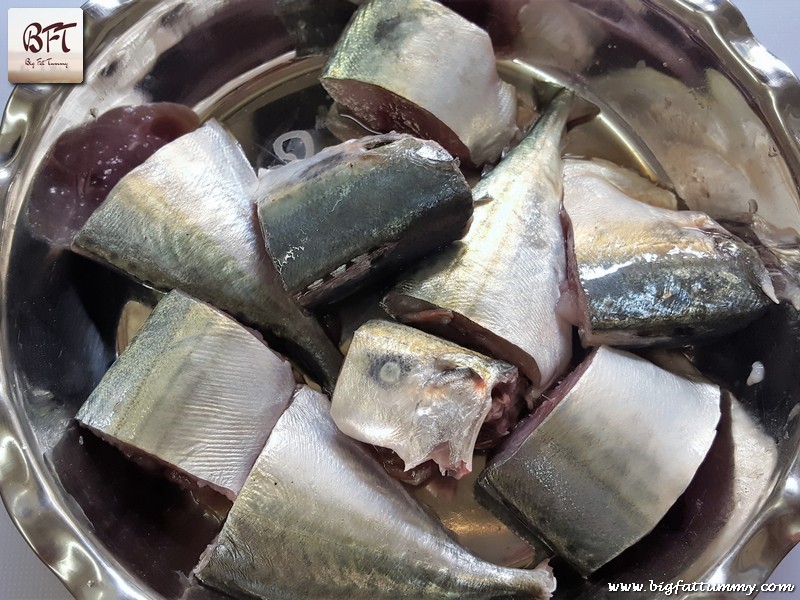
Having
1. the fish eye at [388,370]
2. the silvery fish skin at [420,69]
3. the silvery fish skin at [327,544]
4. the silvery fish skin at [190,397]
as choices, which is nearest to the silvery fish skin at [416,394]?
the fish eye at [388,370]

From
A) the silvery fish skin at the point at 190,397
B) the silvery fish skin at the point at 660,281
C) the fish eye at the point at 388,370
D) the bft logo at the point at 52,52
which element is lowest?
the silvery fish skin at the point at 190,397

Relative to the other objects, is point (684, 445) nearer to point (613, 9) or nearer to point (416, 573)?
point (416, 573)

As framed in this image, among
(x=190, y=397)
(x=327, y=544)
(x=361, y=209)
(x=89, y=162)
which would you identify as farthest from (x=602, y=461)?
(x=89, y=162)

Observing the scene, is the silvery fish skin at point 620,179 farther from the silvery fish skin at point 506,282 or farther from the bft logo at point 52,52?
the bft logo at point 52,52

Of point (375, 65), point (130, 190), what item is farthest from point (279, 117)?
point (130, 190)

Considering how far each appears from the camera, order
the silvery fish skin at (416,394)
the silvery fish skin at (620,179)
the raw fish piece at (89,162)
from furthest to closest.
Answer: the silvery fish skin at (620,179) → the raw fish piece at (89,162) → the silvery fish skin at (416,394)

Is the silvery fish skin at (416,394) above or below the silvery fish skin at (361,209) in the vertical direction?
below
